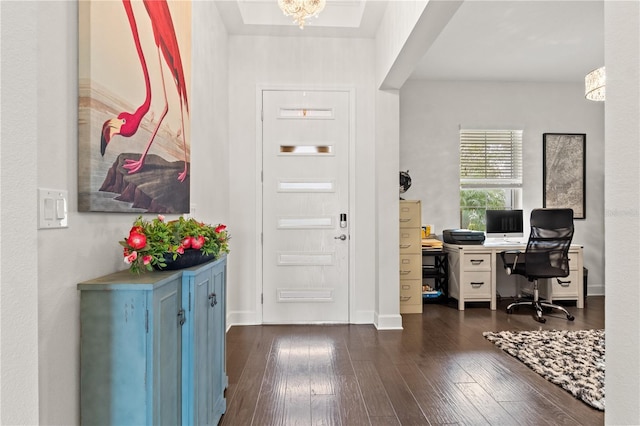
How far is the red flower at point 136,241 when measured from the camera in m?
1.40

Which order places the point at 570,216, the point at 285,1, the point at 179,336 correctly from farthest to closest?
1. the point at 570,216
2. the point at 285,1
3. the point at 179,336

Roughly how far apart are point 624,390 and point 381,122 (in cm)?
322

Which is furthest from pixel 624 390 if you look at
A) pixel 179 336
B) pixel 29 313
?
pixel 179 336

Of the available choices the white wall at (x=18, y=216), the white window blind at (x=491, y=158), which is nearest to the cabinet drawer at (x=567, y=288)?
the white window blind at (x=491, y=158)

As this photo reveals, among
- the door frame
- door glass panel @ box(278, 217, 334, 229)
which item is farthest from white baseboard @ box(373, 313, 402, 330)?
door glass panel @ box(278, 217, 334, 229)

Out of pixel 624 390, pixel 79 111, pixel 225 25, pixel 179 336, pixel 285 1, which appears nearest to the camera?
pixel 624 390

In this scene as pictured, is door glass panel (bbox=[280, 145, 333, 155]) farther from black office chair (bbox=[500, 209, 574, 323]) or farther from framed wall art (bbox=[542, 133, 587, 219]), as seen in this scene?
framed wall art (bbox=[542, 133, 587, 219])

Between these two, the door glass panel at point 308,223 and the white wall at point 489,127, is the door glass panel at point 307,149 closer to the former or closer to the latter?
the door glass panel at point 308,223

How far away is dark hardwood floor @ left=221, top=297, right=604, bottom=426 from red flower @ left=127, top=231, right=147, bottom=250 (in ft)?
3.80

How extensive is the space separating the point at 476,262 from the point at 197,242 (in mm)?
3758

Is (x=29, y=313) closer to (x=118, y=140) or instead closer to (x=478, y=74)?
(x=118, y=140)

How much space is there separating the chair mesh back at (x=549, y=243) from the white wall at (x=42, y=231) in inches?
157

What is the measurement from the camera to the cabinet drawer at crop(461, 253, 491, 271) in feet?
14.9

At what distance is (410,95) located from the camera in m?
5.13
